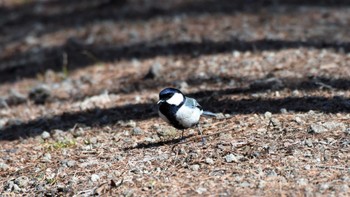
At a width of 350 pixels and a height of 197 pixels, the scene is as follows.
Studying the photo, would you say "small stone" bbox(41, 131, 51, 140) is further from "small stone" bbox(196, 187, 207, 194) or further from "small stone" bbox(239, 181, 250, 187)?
"small stone" bbox(239, 181, 250, 187)

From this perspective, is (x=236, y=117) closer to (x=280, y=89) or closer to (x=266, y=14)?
(x=280, y=89)

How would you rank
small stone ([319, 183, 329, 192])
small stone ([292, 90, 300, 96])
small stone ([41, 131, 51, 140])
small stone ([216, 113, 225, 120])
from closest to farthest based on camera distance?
small stone ([319, 183, 329, 192]) → small stone ([216, 113, 225, 120]) → small stone ([41, 131, 51, 140]) → small stone ([292, 90, 300, 96])

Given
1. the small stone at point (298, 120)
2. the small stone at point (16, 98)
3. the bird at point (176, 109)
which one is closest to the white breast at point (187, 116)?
the bird at point (176, 109)

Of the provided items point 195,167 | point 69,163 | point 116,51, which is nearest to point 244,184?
point 195,167

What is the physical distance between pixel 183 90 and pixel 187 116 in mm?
2242

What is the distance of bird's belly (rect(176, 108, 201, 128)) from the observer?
5730 millimetres

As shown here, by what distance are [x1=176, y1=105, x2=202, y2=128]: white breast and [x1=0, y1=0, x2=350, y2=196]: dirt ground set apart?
0.21m

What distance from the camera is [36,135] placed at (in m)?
7.06

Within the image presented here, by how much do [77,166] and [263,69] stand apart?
3.43 m

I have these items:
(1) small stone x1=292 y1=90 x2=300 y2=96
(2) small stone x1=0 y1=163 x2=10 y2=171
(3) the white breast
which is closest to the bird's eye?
(3) the white breast

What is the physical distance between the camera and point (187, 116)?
5.77m

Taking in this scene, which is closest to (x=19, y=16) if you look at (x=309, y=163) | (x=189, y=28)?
(x=189, y=28)

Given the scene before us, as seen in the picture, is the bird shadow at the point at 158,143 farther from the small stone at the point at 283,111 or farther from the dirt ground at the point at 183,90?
the small stone at the point at 283,111

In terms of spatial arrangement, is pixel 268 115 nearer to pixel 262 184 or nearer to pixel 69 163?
pixel 262 184
